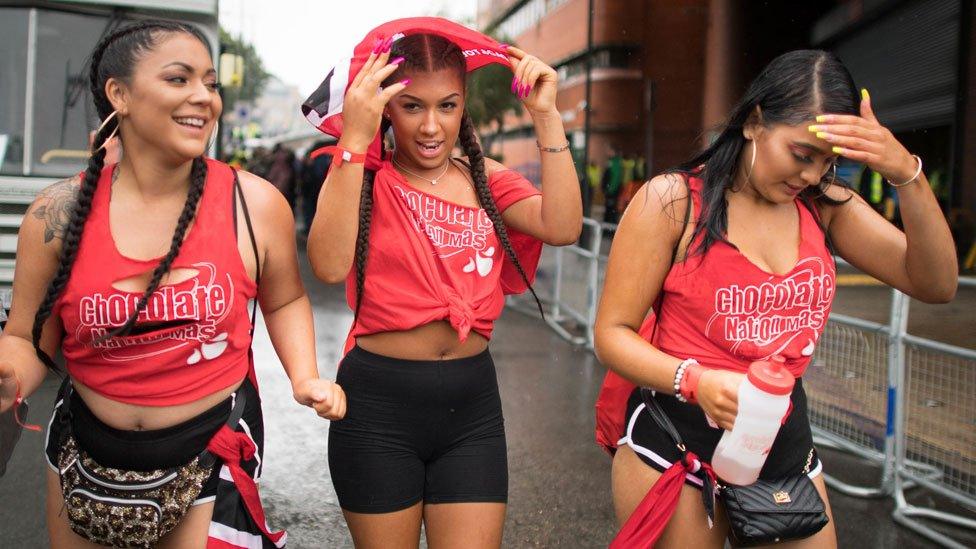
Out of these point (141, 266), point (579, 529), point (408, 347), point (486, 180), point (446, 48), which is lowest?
point (579, 529)

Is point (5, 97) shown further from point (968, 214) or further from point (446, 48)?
point (968, 214)

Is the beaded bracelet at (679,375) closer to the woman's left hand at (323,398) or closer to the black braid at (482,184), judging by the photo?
the black braid at (482,184)

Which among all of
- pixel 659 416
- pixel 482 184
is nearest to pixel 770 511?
pixel 659 416

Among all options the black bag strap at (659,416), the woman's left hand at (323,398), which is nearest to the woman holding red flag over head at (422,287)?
the woman's left hand at (323,398)

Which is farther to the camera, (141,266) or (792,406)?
(792,406)

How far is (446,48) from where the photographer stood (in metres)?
2.81

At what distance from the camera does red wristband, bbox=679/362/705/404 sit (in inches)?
89.9

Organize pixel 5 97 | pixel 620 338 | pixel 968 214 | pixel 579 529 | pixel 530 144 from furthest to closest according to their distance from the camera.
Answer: pixel 530 144 < pixel 968 214 < pixel 5 97 < pixel 579 529 < pixel 620 338

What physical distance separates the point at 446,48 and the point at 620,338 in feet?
3.25

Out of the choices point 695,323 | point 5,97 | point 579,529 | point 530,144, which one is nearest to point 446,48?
point 695,323

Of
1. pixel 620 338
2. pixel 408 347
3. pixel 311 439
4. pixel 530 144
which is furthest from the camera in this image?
pixel 530 144

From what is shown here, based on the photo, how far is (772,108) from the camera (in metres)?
2.49

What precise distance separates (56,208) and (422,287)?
0.99 meters

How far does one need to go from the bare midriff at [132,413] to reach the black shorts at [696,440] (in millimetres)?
1198
